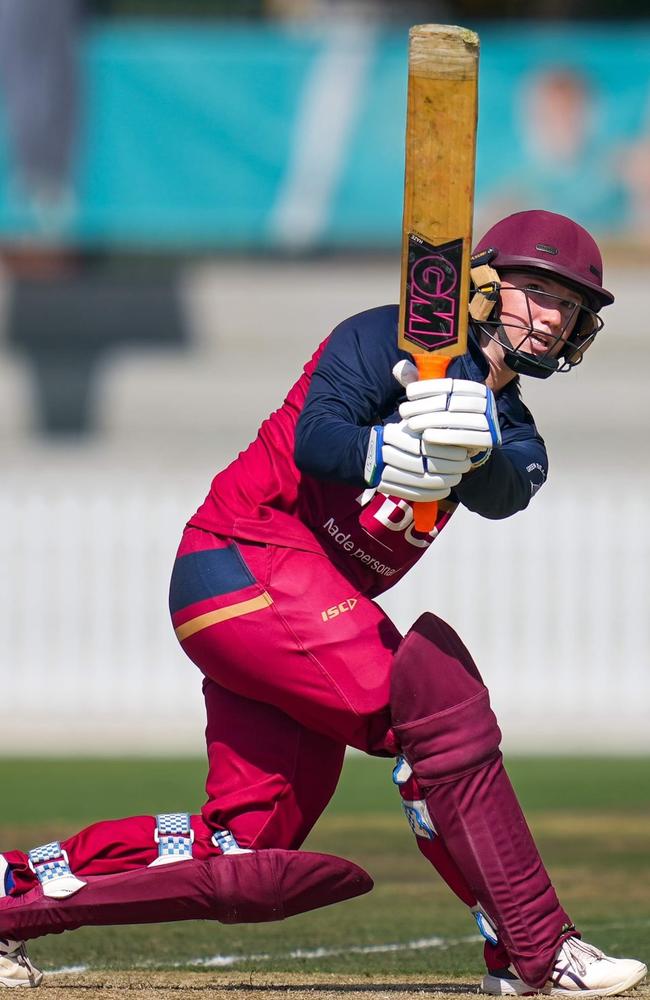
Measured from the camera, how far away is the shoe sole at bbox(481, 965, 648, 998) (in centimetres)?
354

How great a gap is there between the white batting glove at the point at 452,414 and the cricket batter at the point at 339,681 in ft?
0.23

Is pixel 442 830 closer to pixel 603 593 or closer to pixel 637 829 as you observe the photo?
pixel 637 829

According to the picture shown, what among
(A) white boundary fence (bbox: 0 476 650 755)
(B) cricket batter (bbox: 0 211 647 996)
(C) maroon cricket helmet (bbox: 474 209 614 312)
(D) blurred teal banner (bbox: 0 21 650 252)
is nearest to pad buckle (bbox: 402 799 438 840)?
(B) cricket batter (bbox: 0 211 647 996)

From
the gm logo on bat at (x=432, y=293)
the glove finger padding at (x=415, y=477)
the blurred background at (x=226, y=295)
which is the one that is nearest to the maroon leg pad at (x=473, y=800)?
the glove finger padding at (x=415, y=477)

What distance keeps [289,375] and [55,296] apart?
2.27 m

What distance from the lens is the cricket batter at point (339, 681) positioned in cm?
351

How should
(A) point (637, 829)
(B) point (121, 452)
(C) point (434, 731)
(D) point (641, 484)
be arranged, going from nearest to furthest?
(C) point (434, 731)
(A) point (637, 829)
(D) point (641, 484)
(B) point (121, 452)

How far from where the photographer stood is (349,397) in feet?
11.5

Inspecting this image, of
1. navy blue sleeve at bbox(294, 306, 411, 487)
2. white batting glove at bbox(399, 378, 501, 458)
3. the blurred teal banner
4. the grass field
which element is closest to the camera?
white batting glove at bbox(399, 378, 501, 458)

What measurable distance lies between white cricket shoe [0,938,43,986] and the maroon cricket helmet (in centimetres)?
176

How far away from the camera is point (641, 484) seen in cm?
985

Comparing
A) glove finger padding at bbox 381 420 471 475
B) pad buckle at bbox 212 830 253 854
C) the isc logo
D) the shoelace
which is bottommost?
the shoelace

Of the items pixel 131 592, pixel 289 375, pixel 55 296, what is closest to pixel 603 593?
pixel 131 592

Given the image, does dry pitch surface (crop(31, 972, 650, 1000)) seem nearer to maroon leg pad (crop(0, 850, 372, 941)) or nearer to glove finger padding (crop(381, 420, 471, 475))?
maroon leg pad (crop(0, 850, 372, 941))
